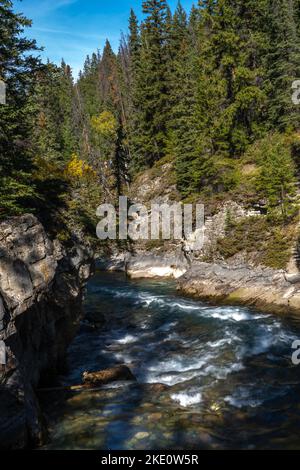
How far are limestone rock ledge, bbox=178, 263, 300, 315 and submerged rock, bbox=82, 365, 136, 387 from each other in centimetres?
884

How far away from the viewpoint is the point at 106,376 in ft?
37.5

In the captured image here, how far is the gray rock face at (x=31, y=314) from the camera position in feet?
25.2

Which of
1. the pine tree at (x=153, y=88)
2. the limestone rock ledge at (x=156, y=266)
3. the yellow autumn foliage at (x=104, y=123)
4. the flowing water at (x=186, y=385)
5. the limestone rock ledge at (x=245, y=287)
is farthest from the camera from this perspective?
the yellow autumn foliage at (x=104, y=123)

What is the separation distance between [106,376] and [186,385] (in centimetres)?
247

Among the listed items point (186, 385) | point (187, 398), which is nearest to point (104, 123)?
point (186, 385)

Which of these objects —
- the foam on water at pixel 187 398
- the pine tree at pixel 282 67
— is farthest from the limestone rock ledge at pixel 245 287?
the pine tree at pixel 282 67

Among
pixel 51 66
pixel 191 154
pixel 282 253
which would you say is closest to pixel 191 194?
pixel 191 154

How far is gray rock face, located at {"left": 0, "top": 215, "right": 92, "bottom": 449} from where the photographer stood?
7684 mm

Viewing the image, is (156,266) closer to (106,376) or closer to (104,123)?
(106,376)

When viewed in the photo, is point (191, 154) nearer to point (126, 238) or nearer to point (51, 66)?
point (126, 238)

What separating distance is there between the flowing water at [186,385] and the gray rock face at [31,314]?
0.98 metres

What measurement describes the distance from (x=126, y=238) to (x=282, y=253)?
18052mm

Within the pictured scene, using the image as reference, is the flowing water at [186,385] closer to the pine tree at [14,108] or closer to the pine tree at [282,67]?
the pine tree at [14,108]

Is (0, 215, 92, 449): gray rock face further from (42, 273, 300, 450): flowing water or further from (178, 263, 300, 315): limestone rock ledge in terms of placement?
(178, 263, 300, 315): limestone rock ledge
